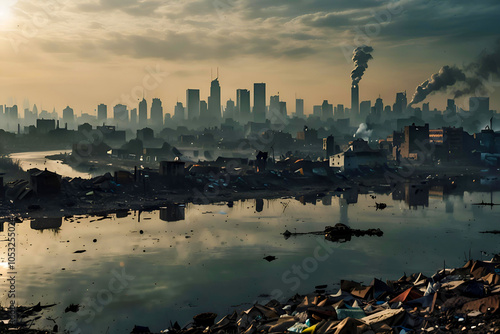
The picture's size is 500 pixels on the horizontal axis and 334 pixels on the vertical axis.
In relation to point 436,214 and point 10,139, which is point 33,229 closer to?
point 436,214

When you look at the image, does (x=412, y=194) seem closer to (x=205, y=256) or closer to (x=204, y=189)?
(x=204, y=189)

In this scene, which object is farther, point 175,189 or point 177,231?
point 175,189

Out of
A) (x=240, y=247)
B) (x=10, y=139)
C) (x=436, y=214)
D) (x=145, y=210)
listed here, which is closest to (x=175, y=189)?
(x=145, y=210)

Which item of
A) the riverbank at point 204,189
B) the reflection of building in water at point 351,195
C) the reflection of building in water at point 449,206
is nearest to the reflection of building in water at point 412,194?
the riverbank at point 204,189

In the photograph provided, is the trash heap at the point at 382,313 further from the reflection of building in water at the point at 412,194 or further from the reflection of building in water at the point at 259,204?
the reflection of building in water at the point at 412,194

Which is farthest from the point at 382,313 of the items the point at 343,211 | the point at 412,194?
the point at 412,194

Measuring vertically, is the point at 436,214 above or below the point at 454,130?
below
